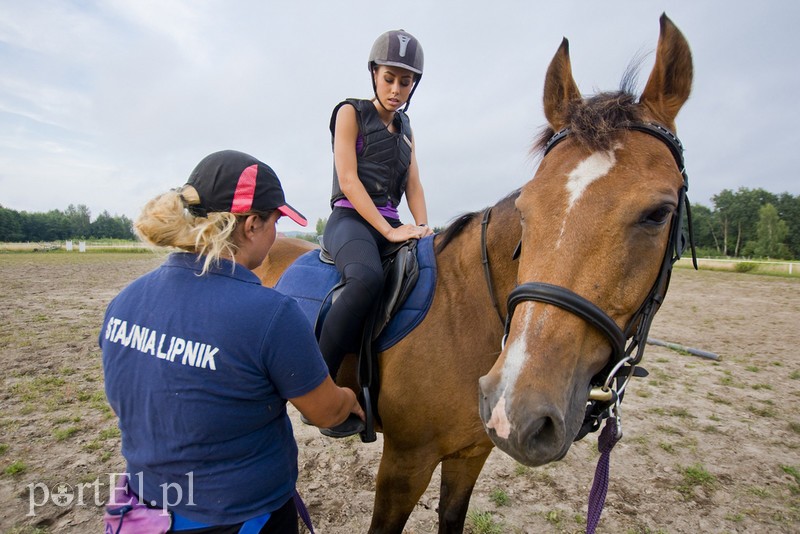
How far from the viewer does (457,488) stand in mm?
2934

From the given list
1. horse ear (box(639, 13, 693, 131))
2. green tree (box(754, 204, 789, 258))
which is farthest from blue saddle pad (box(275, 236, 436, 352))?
green tree (box(754, 204, 789, 258))

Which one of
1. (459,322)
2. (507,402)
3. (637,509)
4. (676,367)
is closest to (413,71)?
(459,322)

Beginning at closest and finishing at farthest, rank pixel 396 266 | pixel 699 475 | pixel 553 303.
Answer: pixel 553 303 → pixel 396 266 → pixel 699 475

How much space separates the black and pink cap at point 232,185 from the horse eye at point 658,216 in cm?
161

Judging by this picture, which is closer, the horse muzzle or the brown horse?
the horse muzzle

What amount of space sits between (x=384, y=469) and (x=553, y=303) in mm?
1625

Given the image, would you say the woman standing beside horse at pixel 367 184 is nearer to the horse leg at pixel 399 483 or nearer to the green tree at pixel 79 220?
the horse leg at pixel 399 483

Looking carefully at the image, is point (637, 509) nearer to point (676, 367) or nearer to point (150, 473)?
point (150, 473)

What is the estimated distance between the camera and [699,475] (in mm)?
4262

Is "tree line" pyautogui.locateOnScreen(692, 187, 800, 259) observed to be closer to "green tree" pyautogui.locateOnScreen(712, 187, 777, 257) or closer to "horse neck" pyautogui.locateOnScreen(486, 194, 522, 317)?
"green tree" pyautogui.locateOnScreen(712, 187, 777, 257)

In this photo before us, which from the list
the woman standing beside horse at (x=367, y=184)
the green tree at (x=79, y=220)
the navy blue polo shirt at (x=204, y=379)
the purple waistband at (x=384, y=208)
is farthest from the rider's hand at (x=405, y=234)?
the green tree at (x=79, y=220)

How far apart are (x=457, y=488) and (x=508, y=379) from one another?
1.92 m

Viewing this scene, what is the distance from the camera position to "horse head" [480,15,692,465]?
1448 mm

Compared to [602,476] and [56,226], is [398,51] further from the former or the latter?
[56,226]
